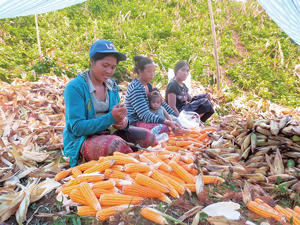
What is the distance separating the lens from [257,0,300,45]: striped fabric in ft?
8.83

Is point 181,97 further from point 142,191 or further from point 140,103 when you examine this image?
point 142,191

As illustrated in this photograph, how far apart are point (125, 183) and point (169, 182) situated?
1.32ft

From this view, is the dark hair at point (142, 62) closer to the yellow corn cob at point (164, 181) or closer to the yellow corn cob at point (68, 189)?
the yellow corn cob at point (164, 181)

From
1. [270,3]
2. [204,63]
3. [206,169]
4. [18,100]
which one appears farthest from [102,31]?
[206,169]

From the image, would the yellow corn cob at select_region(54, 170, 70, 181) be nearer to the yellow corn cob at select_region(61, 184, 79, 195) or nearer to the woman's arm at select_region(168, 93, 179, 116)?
the yellow corn cob at select_region(61, 184, 79, 195)

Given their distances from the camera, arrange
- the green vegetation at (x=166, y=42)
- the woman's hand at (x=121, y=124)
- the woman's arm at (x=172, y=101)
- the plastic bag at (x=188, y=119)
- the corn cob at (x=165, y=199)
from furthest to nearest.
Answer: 1. the green vegetation at (x=166, y=42)
2. the woman's arm at (x=172, y=101)
3. the plastic bag at (x=188, y=119)
4. the woman's hand at (x=121, y=124)
5. the corn cob at (x=165, y=199)

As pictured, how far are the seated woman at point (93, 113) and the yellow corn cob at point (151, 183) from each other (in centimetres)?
74

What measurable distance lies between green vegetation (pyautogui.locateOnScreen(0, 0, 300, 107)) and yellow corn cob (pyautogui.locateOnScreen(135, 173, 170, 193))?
15.2 feet

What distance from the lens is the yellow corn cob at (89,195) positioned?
5.28 feet

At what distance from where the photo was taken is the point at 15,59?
629 cm

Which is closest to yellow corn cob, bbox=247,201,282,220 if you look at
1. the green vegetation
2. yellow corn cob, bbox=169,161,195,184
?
yellow corn cob, bbox=169,161,195,184

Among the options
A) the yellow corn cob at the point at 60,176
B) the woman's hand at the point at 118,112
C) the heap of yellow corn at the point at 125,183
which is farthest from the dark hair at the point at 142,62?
the yellow corn cob at the point at 60,176

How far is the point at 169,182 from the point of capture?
6.18 ft

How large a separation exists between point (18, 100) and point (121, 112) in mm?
3112
